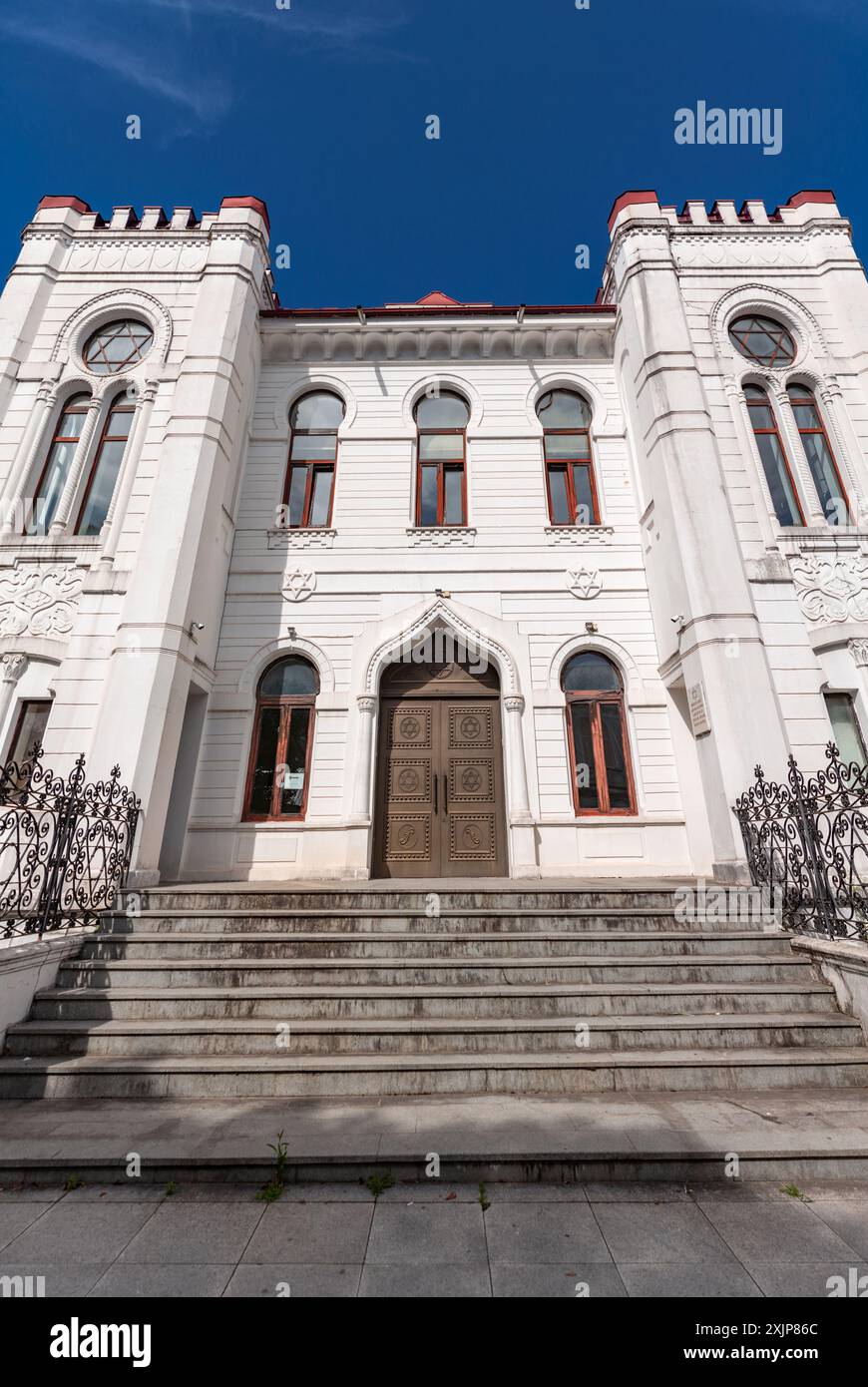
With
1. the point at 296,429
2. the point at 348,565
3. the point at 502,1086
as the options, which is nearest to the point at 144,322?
the point at 296,429

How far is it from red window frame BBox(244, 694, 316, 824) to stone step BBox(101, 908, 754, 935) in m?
2.90

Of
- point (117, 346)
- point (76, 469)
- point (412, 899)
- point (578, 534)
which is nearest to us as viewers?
point (412, 899)

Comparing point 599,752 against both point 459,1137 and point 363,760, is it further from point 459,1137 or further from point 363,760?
point 459,1137

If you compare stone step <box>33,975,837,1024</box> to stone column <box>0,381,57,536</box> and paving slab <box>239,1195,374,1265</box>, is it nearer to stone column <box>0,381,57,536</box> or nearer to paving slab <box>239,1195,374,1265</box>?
paving slab <box>239,1195,374,1265</box>

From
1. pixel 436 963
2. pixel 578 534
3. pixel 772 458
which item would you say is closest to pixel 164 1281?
pixel 436 963

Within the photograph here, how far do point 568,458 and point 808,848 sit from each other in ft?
26.6

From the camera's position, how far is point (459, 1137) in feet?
11.4

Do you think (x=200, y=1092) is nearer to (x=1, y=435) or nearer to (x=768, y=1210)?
(x=768, y=1210)

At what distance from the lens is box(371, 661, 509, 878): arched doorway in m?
8.81

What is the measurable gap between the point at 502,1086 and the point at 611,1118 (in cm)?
81

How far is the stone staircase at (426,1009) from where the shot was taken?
4211 millimetres

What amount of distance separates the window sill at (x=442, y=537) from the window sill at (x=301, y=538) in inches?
57.5

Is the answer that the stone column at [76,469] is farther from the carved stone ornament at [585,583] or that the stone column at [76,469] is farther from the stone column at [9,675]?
the carved stone ornament at [585,583]
